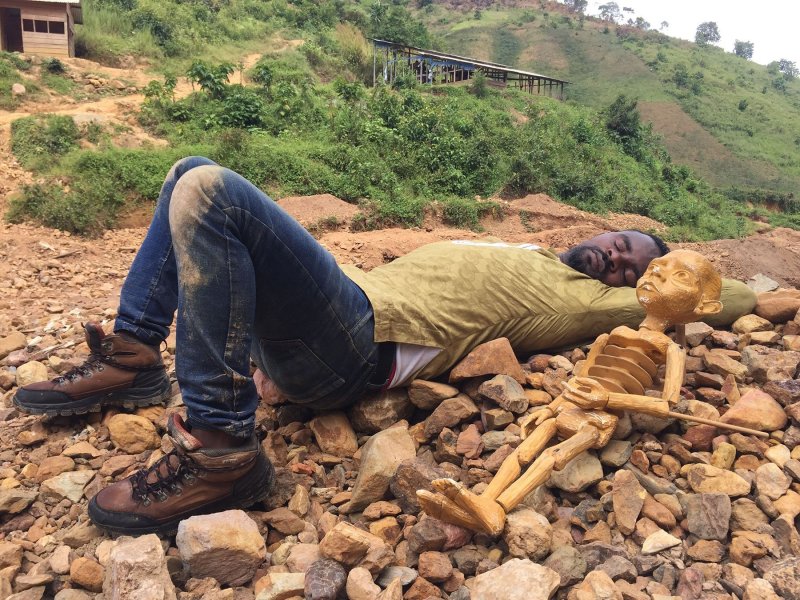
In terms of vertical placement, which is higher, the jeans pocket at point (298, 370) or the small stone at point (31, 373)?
the jeans pocket at point (298, 370)

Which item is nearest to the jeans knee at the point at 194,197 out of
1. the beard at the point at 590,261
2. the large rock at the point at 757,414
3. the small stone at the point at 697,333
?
the beard at the point at 590,261

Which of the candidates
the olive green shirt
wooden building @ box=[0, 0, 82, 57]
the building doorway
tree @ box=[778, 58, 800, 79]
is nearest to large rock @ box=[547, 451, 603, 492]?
the olive green shirt

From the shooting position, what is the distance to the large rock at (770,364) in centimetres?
217

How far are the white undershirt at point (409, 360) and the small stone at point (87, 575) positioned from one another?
1.06 meters

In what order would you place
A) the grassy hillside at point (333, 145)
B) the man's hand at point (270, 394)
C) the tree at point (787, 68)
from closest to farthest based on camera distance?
the man's hand at point (270, 394)
the grassy hillside at point (333, 145)
the tree at point (787, 68)

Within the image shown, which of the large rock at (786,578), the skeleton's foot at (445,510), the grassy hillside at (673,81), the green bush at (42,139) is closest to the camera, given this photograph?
the large rock at (786,578)

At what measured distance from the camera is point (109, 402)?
2.27 m

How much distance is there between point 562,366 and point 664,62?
152 ft

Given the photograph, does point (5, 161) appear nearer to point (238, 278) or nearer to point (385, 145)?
point (385, 145)

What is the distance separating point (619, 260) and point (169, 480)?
6.27 feet

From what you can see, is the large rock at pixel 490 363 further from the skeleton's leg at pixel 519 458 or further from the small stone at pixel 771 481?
the small stone at pixel 771 481

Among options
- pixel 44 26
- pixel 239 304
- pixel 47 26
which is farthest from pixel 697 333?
pixel 44 26

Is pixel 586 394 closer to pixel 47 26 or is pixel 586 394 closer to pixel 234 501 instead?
pixel 234 501

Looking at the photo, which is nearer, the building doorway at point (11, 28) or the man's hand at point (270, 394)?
the man's hand at point (270, 394)
